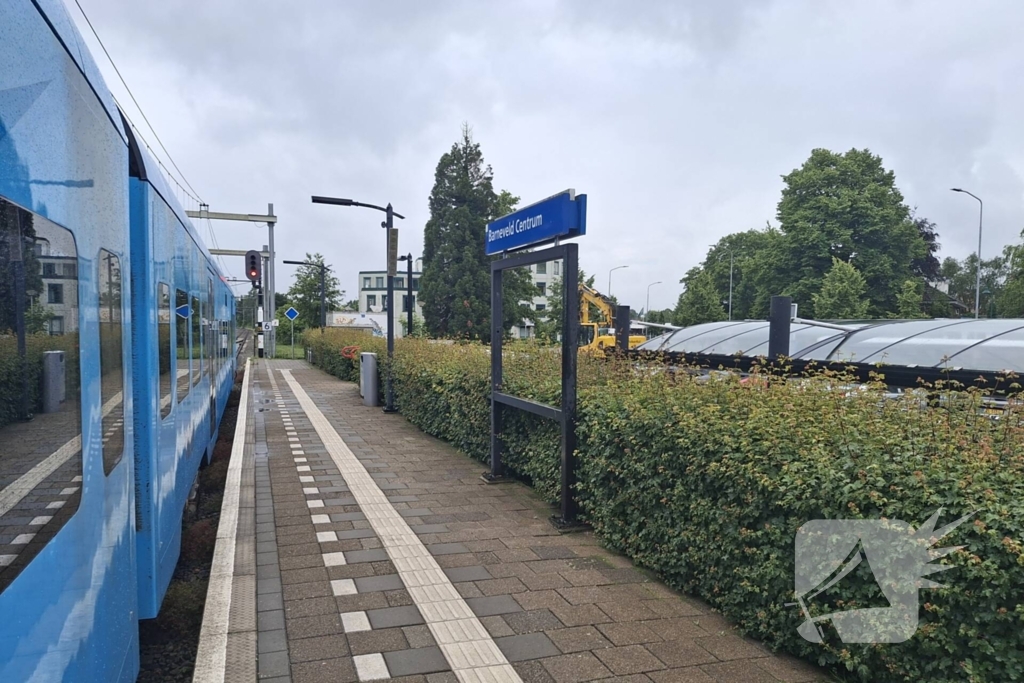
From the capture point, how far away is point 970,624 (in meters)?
3.07

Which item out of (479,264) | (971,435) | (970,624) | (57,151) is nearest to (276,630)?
(57,151)

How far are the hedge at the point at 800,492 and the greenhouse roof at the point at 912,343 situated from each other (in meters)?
5.11

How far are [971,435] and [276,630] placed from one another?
155 inches

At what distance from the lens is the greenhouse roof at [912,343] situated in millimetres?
11553

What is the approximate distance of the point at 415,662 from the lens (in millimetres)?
3916

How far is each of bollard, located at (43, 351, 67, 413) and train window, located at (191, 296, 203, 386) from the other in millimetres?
4782

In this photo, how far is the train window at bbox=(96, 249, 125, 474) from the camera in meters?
2.74

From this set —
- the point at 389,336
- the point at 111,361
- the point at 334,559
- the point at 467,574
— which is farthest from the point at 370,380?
the point at 111,361

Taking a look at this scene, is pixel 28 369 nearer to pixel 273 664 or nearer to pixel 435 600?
pixel 273 664

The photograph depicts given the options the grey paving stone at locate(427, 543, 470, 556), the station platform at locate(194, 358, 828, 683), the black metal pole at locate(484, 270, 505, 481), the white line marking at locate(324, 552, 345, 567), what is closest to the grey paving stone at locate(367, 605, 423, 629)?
the station platform at locate(194, 358, 828, 683)

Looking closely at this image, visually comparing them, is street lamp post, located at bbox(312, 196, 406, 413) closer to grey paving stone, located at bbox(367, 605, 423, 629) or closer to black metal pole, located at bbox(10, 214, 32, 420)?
grey paving stone, located at bbox(367, 605, 423, 629)

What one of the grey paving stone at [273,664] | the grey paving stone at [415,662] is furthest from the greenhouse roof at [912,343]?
the grey paving stone at [273,664]

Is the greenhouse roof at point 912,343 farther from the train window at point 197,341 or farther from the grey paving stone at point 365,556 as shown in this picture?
the train window at point 197,341

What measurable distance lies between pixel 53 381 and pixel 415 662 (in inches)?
99.1
